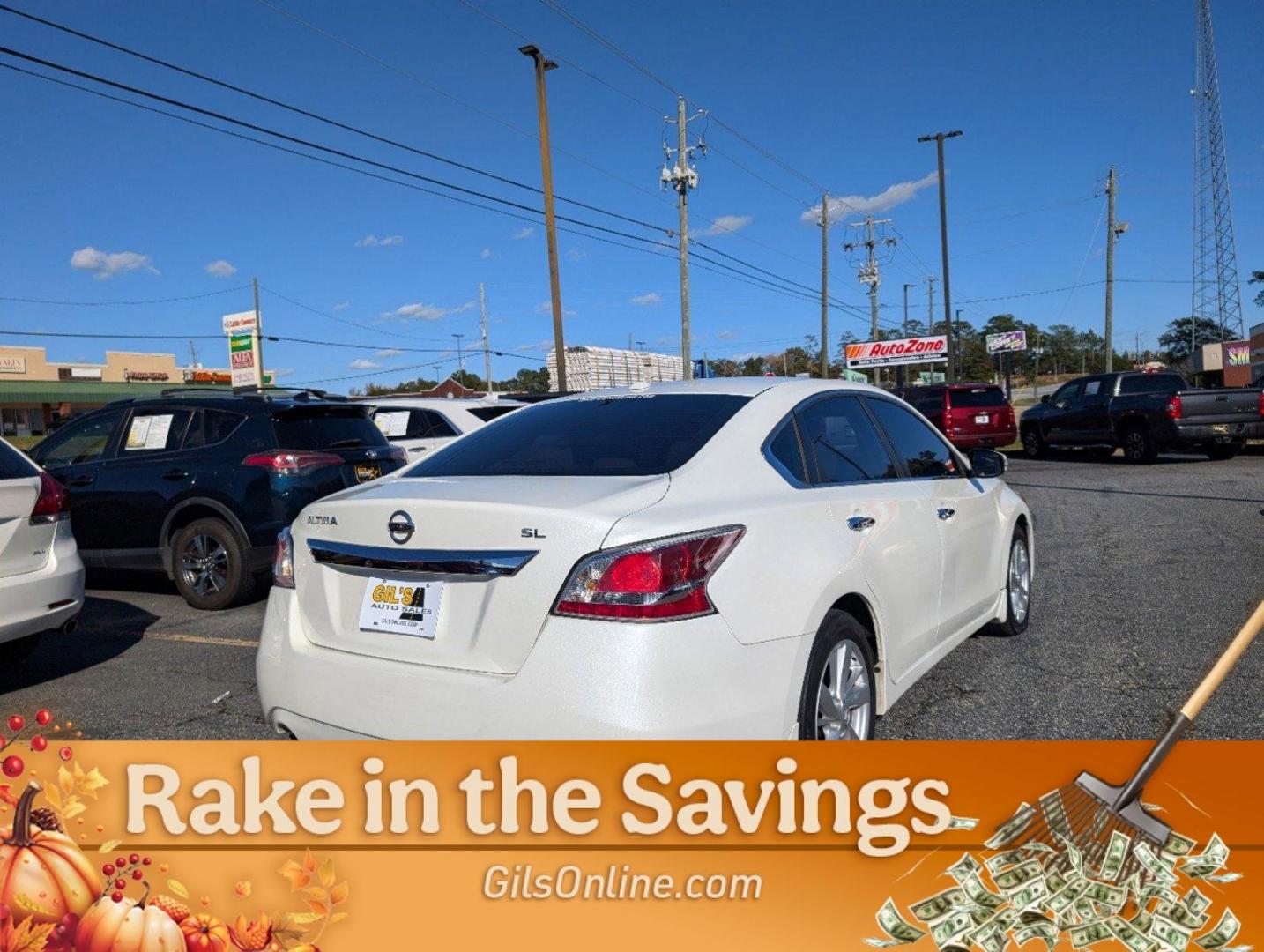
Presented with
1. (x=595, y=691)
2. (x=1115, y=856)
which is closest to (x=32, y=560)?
(x=595, y=691)

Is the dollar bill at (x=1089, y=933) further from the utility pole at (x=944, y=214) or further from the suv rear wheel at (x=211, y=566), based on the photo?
the utility pole at (x=944, y=214)

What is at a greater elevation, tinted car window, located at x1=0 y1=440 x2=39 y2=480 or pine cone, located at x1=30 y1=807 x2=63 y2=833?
tinted car window, located at x1=0 y1=440 x2=39 y2=480

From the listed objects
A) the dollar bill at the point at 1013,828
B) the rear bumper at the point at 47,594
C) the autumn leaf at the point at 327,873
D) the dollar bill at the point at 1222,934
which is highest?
the rear bumper at the point at 47,594

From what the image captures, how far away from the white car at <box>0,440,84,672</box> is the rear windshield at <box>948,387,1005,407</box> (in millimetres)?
20222

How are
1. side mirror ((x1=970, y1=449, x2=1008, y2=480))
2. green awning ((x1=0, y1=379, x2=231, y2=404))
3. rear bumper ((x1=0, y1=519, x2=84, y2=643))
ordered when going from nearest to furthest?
1. rear bumper ((x1=0, y1=519, x2=84, y2=643))
2. side mirror ((x1=970, y1=449, x2=1008, y2=480))
3. green awning ((x1=0, y1=379, x2=231, y2=404))

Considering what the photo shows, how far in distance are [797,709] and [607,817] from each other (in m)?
0.72

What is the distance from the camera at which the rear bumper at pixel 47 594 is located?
4816 millimetres

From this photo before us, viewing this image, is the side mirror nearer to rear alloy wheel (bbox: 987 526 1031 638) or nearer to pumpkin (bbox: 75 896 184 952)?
rear alloy wheel (bbox: 987 526 1031 638)

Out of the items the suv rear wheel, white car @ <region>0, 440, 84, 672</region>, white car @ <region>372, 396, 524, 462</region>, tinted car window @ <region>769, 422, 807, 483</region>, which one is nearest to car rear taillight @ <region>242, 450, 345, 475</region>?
the suv rear wheel

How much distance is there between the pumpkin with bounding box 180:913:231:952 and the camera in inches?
92.0

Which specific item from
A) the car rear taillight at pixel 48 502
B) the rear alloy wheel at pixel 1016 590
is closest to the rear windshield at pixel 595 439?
the rear alloy wheel at pixel 1016 590

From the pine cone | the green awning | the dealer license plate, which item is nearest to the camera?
the pine cone

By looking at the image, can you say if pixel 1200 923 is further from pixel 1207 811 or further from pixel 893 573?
pixel 893 573

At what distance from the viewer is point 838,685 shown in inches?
125
